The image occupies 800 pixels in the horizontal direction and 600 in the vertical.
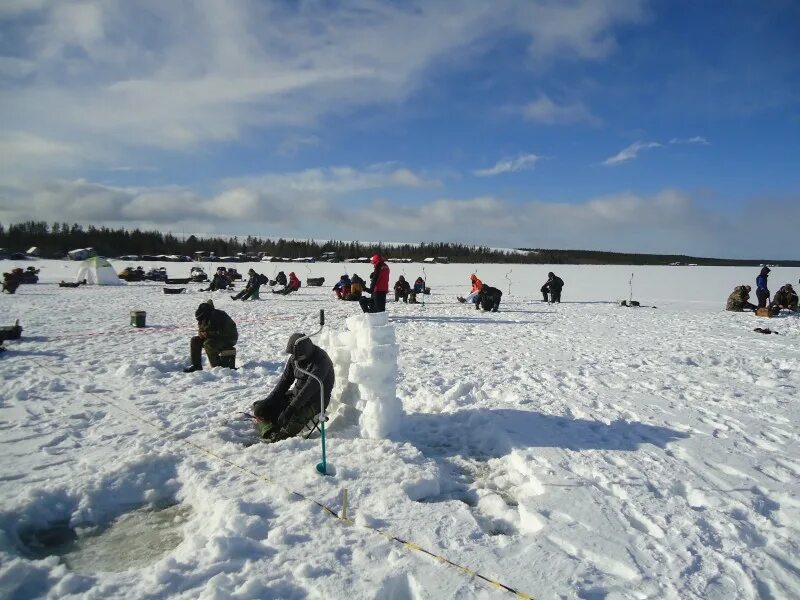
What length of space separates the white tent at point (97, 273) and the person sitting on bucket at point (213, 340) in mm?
30621

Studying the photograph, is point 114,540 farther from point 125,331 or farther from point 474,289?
point 474,289

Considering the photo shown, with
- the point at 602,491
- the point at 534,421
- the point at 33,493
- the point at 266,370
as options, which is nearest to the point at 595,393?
the point at 534,421

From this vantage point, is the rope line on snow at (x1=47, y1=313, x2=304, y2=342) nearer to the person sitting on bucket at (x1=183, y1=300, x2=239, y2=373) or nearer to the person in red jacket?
the person in red jacket

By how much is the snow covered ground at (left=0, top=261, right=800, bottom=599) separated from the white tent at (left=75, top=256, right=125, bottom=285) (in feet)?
91.7

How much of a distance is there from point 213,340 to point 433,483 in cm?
581

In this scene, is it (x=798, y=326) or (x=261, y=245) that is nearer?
(x=798, y=326)

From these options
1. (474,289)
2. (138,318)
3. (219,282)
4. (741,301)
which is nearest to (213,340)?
(138,318)

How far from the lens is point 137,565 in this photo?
10.6 feet

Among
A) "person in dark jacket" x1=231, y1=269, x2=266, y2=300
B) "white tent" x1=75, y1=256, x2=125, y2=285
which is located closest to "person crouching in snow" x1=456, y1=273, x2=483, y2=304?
"person in dark jacket" x1=231, y1=269, x2=266, y2=300

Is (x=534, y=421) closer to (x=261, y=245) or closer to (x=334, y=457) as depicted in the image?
(x=334, y=457)

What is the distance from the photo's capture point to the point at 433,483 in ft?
14.0

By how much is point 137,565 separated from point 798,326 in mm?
18309

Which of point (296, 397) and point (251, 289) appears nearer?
point (296, 397)

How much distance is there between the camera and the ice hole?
331cm
